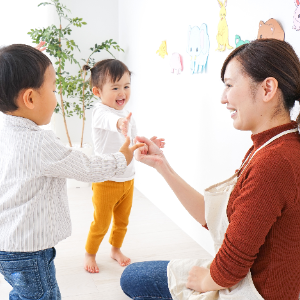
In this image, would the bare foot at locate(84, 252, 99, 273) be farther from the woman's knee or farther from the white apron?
the white apron

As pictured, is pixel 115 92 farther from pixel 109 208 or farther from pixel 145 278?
pixel 145 278

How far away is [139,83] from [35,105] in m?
2.00

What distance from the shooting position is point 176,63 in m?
2.30

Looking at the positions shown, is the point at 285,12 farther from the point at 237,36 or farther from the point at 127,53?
the point at 127,53

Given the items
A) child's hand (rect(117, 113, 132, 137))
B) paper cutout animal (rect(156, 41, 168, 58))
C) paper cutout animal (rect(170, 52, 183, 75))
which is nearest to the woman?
child's hand (rect(117, 113, 132, 137))

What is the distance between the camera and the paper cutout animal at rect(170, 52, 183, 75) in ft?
7.42

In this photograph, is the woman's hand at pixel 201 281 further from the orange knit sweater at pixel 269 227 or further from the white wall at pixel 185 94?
the white wall at pixel 185 94

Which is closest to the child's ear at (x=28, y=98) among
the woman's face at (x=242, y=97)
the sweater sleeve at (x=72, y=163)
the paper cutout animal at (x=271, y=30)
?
the sweater sleeve at (x=72, y=163)

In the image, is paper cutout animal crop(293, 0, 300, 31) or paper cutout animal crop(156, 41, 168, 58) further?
paper cutout animal crop(156, 41, 168, 58)

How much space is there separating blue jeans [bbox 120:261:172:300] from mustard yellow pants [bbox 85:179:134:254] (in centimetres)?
53

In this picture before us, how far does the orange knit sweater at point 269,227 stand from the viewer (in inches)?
35.8

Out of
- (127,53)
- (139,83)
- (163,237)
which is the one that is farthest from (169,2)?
(163,237)

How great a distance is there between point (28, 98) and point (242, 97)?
0.66 meters

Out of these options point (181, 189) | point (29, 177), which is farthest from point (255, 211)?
point (29, 177)
